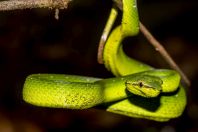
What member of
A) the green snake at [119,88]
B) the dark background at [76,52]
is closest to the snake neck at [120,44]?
the green snake at [119,88]

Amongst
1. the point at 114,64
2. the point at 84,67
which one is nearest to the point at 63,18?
the point at 84,67

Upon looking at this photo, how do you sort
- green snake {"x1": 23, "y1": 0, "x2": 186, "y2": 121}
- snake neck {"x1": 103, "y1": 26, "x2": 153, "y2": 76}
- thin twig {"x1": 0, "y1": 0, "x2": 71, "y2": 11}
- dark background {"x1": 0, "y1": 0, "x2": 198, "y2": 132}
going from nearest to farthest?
thin twig {"x1": 0, "y1": 0, "x2": 71, "y2": 11}, green snake {"x1": 23, "y1": 0, "x2": 186, "y2": 121}, snake neck {"x1": 103, "y1": 26, "x2": 153, "y2": 76}, dark background {"x1": 0, "y1": 0, "x2": 198, "y2": 132}

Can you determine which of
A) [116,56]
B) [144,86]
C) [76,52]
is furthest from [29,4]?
[76,52]

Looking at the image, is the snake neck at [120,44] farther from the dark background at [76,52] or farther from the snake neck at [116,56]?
the dark background at [76,52]

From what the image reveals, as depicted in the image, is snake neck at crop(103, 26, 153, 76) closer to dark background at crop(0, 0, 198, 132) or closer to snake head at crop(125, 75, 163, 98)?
snake head at crop(125, 75, 163, 98)

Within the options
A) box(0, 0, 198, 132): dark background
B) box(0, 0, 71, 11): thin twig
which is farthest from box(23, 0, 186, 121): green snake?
box(0, 0, 198, 132): dark background

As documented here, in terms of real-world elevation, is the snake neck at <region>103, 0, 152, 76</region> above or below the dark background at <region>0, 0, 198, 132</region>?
above
